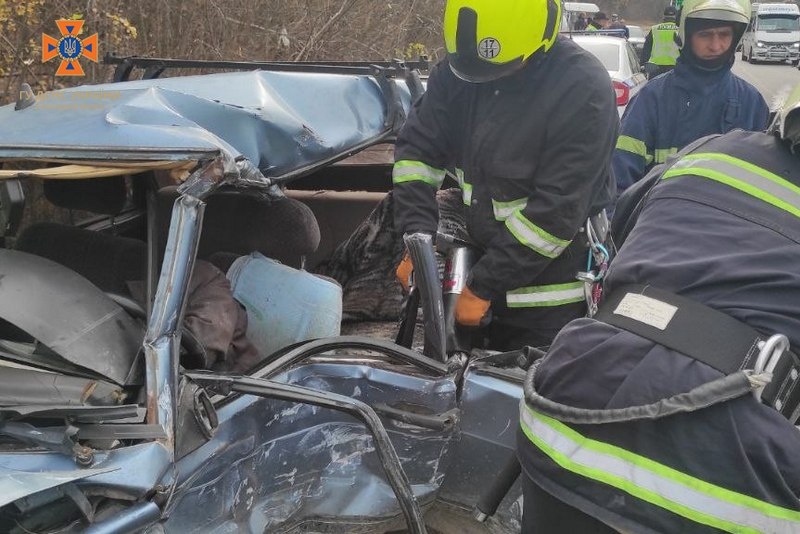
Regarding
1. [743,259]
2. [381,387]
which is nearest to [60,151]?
[381,387]

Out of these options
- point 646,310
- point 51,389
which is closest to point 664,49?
point 646,310

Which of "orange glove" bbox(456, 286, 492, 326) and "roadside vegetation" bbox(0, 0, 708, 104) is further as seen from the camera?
"roadside vegetation" bbox(0, 0, 708, 104)

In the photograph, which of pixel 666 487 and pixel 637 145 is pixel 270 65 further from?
pixel 666 487

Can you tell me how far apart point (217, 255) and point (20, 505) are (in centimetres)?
138

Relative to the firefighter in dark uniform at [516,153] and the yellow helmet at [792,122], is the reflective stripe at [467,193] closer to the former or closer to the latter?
the firefighter in dark uniform at [516,153]

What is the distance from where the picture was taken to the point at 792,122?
1467 millimetres

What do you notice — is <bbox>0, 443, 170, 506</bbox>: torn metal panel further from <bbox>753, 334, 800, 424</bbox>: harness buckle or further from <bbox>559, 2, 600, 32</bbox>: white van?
<bbox>559, 2, 600, 32</bbox>: white van

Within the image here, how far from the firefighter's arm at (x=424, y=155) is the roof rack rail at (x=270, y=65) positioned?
0.50m

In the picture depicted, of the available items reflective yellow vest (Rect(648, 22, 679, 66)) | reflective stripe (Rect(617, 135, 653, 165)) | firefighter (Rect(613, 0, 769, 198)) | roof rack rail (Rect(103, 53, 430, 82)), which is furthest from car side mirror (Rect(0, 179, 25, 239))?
reflective yellow vest (Rect(648, 22, 679, 66))

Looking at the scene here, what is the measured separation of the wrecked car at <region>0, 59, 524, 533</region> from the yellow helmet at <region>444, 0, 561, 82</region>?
55 centimetres

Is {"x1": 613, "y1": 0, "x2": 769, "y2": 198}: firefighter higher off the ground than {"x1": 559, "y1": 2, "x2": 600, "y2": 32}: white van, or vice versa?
{"x1": 613, "y1": 0, "x2": 769, "y2": 198}: firefighter

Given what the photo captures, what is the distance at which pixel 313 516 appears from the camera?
2197 millimetres

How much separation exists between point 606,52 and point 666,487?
8.52 metres

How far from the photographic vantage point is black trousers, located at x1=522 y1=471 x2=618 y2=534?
1.45m
